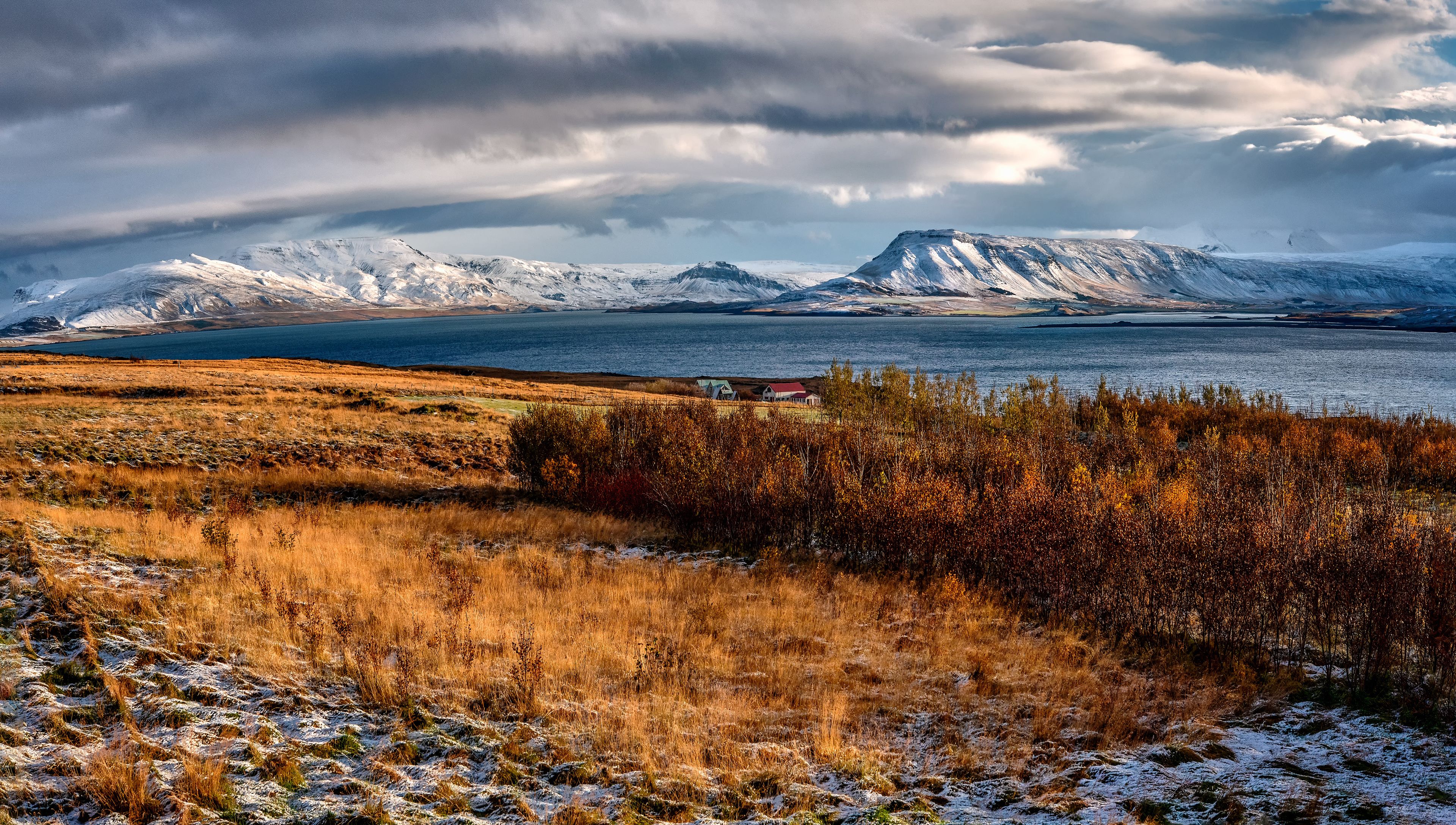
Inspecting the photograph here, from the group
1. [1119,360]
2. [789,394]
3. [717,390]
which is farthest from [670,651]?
[1119,360]

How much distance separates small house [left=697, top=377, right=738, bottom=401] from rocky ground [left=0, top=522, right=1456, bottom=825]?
63.5 metres

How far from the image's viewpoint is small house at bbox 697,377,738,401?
79.5m

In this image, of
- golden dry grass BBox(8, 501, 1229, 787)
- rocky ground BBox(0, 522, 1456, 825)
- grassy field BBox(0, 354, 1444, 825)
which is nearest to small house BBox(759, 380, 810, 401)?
grassy field BBox(0, 354, 1444, 825)

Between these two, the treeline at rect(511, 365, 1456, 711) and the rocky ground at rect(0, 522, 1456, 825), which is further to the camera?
the treeline at rect(511, 365, 1456, 711)

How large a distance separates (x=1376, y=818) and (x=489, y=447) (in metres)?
31.3

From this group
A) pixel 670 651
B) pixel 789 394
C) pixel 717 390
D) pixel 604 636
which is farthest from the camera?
pixel 717 390

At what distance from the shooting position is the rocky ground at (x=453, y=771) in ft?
25.2

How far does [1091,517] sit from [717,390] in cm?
7152

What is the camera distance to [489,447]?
34.4 meters

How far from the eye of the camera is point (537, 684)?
10023mm

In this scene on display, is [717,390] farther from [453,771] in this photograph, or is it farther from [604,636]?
[453,771]

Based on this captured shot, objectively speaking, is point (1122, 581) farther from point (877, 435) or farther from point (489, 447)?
point (489, 447)

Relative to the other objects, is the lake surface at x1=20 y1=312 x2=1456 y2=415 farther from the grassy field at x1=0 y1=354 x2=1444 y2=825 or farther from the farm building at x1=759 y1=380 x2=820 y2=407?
the grassy field at x1=0 y1=354 x2=1444 y2=825

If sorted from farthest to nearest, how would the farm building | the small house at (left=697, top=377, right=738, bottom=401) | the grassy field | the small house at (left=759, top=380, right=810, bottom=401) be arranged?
the small house at (left=759, top=380, right=810, bottom=401) < the small house at (left=697, top=377, right=738, bottom=401) < the farm building < the grassy field
